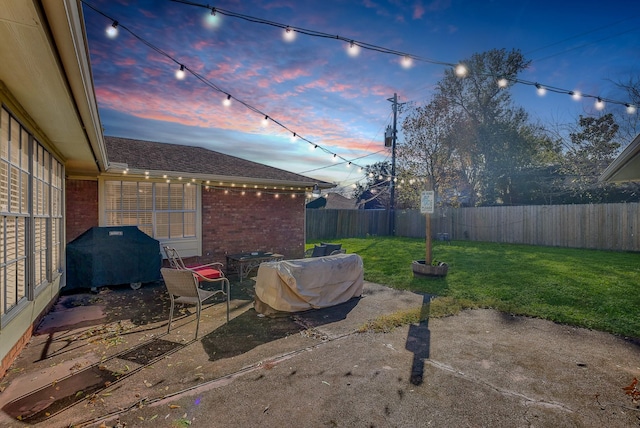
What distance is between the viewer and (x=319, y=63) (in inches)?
307

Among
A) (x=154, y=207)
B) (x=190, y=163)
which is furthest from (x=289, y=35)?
(x=154, y=207)

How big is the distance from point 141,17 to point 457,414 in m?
6.48

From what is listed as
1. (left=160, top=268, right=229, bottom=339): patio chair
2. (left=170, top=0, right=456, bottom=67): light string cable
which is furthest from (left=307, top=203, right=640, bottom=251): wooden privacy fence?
(left=160, top=268, right=229, bottom=339): patio chair

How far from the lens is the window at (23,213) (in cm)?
315

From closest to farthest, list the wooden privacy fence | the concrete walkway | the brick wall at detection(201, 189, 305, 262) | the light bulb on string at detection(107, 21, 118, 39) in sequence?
the concrete walkway → the light bulb on string at detection(107, 21, 118, 39) → the brick wall at detection(201, 189, 305, 262) → the wooden privacy fence

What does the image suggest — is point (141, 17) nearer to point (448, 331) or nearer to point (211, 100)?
point (211, 100)

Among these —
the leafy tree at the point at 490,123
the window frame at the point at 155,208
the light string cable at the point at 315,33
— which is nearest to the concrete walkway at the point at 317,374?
the window frame at the point at 155,208

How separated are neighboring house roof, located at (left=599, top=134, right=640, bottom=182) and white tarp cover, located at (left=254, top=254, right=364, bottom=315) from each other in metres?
4.10

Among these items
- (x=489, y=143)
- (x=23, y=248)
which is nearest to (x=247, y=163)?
(x=23, y=248)

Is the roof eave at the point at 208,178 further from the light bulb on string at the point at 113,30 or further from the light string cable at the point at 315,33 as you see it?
the light string cable at the point at 315,33

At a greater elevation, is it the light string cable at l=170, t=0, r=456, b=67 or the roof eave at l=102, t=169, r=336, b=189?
Answer: the light string cable at l=170, t=0, r=456, b=67

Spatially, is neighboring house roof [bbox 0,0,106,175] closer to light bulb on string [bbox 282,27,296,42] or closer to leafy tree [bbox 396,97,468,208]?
light bulb on string [bbox 282,27,296,42]

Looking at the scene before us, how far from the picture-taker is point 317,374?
3279 millimetres

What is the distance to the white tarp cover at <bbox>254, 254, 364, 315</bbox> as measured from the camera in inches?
206
